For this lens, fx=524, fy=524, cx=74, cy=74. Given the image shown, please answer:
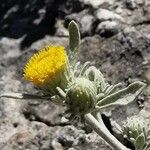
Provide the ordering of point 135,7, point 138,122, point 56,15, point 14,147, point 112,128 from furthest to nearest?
point 56,15
point 135,7
point 14,147
point 112,128
point 138,122

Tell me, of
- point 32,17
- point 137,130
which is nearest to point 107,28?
point 32,17

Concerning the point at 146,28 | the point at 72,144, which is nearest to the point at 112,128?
the point at 72,144

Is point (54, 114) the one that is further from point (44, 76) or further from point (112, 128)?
point (44, 76)

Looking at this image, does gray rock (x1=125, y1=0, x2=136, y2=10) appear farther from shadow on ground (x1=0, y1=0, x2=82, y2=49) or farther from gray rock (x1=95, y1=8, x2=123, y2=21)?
shadow on ground (x1=0, y1=0, x2=82, y2=49)

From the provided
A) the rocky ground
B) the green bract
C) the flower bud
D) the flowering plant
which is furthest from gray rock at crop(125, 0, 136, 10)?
the flower bud

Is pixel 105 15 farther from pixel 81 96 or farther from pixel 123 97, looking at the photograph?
pixel 81 96

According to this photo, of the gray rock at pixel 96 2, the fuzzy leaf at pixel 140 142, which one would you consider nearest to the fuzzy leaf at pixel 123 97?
the fuzzy leaf at pixel 140 142

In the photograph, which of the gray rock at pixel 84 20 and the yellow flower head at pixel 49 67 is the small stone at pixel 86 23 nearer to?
the gray rock at pixel 84 20
